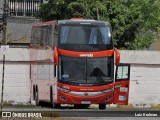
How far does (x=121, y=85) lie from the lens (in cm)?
2792

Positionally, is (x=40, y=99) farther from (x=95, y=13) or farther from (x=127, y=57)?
(x=95, y=13)

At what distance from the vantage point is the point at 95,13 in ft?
131

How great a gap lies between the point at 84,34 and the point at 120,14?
15071 millimetres

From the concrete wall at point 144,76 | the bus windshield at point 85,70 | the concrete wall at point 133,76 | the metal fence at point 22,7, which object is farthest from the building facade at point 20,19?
the bus windshield at point 85,70

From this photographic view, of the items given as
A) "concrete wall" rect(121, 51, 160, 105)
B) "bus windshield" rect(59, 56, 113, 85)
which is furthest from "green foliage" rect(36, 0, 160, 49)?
"bus windshield" rect(59, 56, 113, 85)

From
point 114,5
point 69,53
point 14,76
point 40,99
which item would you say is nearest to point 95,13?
point 114,5

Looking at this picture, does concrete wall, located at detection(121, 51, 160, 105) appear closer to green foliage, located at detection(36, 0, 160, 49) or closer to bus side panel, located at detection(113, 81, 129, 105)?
green foliage, located at detection(36, 0, 160, 49)

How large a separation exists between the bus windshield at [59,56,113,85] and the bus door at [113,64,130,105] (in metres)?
1.45

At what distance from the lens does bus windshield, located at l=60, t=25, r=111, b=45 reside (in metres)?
25.4

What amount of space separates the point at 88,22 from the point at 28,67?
9.45 meters

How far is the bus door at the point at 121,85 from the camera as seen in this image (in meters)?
27.3

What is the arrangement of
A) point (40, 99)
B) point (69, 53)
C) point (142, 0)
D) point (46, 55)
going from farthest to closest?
point (142, 0), point (40, 99), point (46, 55), point (69, 53)

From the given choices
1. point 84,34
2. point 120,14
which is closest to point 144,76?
point 120,14

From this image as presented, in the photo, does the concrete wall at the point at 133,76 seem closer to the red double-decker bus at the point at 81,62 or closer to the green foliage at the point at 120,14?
the green foliage at the point at 120,14
